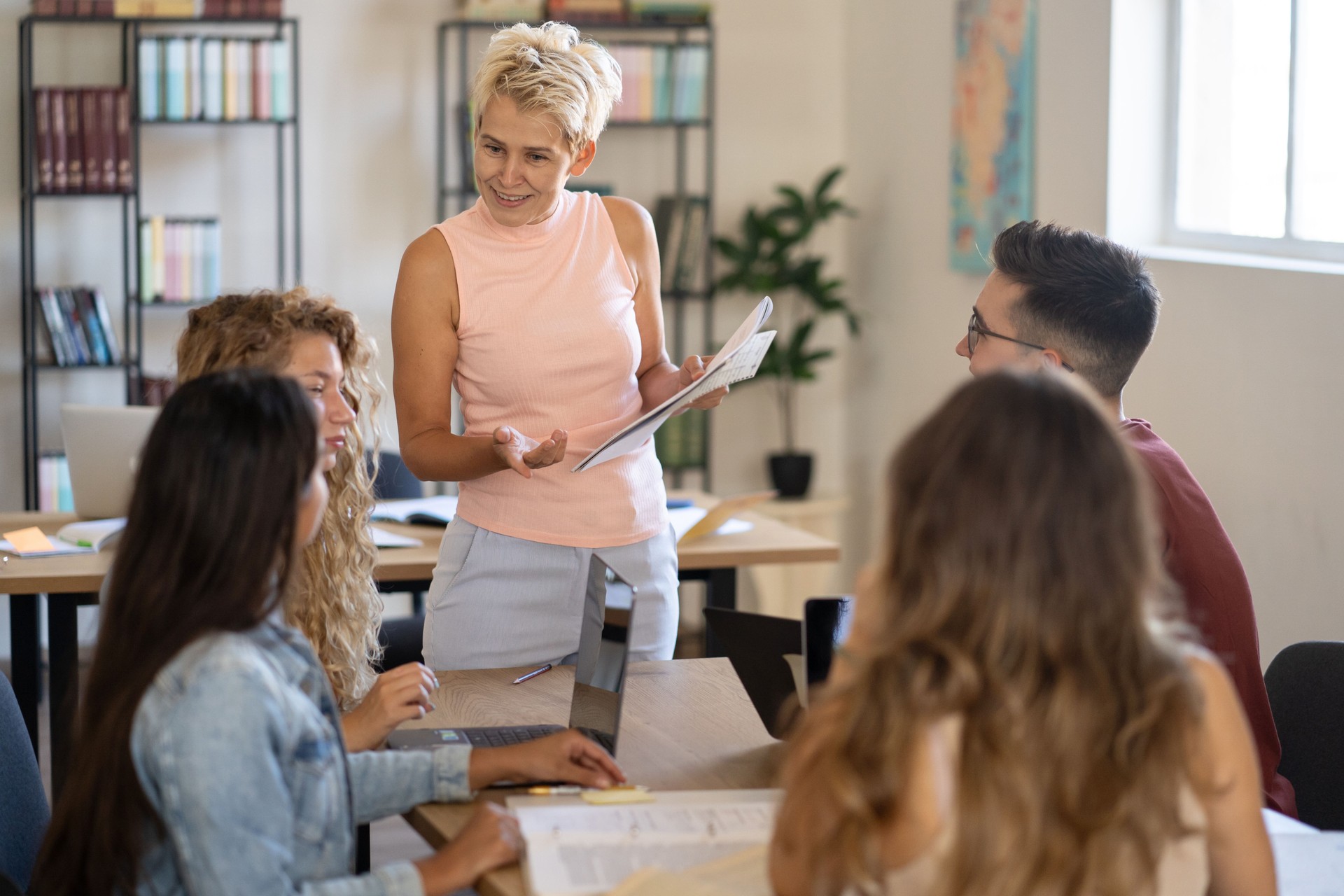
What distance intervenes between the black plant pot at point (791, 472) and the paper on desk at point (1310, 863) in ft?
11.8

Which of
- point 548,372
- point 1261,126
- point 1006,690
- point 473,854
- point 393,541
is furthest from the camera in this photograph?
point 1261,126

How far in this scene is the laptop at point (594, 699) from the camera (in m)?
1.51

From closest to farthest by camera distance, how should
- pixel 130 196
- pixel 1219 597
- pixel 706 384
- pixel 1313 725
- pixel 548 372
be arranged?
pixel 1219 597 < pixel 1313 725 < pixel 706 384 < pixel 548 372 < pixel 130 196

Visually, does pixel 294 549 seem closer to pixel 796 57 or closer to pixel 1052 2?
pixel 1052 2

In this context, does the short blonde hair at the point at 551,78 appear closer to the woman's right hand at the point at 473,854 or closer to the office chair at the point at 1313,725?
the woman's right hand at the point at 473,854

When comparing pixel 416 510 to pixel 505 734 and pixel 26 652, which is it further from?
pixel 505 734

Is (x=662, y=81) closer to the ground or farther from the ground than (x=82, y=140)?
farther from the ground

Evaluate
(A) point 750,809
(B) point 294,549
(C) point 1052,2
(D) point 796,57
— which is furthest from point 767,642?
(D) point 796,57

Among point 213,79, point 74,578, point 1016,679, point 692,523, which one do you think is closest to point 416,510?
point 692,523

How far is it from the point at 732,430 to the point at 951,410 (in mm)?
4146

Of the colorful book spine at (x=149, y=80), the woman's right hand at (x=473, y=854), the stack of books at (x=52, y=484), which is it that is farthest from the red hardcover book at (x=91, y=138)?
the woman's right hand at (x=473, y=854)

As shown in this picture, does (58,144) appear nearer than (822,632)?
No

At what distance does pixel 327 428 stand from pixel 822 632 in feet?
2.35

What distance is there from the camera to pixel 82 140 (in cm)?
440
